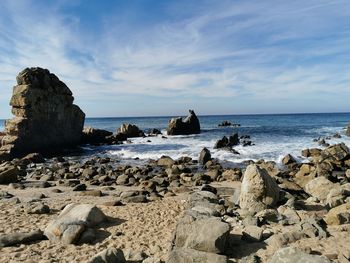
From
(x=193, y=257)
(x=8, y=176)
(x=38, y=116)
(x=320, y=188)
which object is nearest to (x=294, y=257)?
(x=193, y=257)

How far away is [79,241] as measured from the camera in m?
10.2

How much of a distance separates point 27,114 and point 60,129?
5.88m

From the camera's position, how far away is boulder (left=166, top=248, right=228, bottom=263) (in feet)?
26.2

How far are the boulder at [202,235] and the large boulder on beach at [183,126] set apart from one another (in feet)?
169

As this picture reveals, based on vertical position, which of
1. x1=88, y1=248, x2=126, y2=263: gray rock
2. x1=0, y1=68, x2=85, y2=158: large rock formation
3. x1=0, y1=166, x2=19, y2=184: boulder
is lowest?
x1=0, y1=166, x2=19, y2=184: boulder

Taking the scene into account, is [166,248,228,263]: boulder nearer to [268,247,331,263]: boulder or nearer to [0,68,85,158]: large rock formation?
[268,247,331,263]: boulder

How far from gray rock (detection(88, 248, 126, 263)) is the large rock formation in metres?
29.9

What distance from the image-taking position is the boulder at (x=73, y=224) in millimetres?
10156

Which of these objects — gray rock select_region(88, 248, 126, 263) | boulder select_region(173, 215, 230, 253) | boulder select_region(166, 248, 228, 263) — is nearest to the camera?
boulder select_region(166, 248, 228, 263)

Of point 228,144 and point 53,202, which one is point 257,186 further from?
point 228,144

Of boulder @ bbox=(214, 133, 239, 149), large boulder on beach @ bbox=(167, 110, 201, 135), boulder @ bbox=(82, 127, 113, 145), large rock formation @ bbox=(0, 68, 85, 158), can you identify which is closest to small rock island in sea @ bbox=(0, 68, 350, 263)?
boulder @ bbox=(214, 133, 239, 149)

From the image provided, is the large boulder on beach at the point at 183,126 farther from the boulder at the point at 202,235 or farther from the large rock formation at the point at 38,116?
the boulder at the point at 202,235

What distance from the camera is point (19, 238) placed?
10.1 m

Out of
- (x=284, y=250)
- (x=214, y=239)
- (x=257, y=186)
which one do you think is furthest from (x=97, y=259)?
(x=257, y=186)
